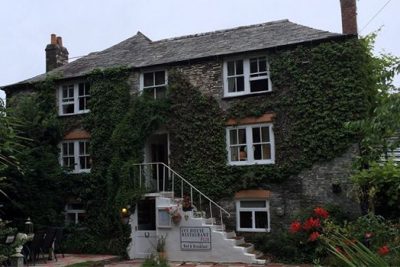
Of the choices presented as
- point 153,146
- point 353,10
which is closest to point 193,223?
point 153,146

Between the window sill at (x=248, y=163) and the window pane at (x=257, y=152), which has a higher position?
the window pane at (x=257, y=152)

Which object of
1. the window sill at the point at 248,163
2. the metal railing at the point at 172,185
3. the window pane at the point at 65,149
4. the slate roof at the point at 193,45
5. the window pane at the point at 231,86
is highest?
the slate roof at the point at 193,45

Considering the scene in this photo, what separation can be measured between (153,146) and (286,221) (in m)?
6.42

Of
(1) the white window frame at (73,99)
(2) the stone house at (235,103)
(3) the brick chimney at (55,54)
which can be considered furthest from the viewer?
(3) the brick chimney at (55,54)

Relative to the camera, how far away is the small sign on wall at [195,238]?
16344 mm

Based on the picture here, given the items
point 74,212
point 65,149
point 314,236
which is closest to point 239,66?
point 314,236

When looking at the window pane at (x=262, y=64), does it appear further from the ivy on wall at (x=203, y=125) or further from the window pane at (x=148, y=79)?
the window pane at (x=148, y=79)

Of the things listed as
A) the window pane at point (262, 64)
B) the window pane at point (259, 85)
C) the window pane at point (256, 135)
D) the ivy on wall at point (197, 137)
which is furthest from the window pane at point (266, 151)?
the window pane at point (262, 64)

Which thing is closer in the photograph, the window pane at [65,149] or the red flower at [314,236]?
the red flower at [314,236]

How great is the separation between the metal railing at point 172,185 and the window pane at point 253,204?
2.09ft

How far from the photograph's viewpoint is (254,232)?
55.7ft

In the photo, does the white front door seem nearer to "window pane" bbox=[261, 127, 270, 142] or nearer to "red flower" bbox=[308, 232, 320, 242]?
"window pane" bbox=[261, 127, 270, 142]

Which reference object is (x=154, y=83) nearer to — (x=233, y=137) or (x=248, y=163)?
(x=233, y=137)

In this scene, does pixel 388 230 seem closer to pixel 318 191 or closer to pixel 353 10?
pixel 318 191
